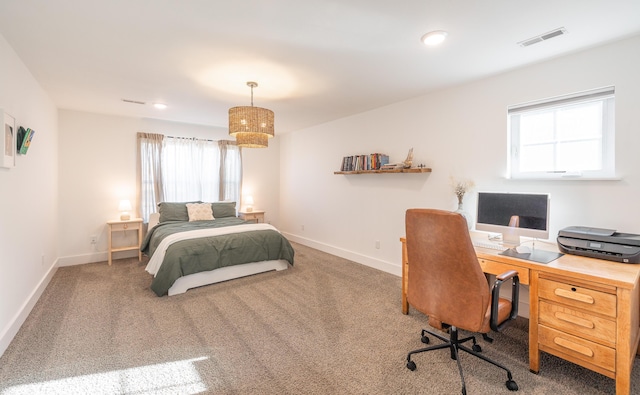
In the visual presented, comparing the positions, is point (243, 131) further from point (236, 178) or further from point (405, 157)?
point (236, 178)

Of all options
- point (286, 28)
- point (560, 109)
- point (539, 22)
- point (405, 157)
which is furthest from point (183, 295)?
point (560, 109)

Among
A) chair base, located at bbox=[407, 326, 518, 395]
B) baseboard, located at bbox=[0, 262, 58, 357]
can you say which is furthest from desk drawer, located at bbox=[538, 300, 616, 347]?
baseboard, located at bbox=[0, 262, 58, 357]

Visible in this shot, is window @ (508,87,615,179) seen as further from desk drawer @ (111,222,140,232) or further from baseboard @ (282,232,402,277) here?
desk drawer @ (111,222,140,232)

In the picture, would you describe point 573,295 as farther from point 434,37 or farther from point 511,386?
point 434,37

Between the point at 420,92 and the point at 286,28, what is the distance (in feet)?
6.69

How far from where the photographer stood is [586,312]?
172cm

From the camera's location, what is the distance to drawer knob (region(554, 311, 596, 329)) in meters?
1.71

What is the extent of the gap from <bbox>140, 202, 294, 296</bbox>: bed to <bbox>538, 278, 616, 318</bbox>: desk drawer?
291 centimetres

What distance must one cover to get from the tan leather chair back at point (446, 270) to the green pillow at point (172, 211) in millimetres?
4000

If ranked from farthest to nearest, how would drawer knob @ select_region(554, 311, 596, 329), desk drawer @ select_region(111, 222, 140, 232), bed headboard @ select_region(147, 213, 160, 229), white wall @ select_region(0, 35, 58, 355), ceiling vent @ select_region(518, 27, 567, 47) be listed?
1. bed headboard @ select_region(147, 213, 160, 229)
2. desk drawer @ select_region(111, 222, 140, 232)
3. white wall @ select_region(0, 35, 58, 355)
4. ceiling vent @ select_region(518, 27, 567, 47)
5. drawer knob @ select_region(554, 311, 596, 329)

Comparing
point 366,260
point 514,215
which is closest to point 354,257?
point 366,260

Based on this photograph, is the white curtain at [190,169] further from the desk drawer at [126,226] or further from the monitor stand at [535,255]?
the monitor stand at [535,255]

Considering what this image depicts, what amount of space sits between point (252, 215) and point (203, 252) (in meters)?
2.43

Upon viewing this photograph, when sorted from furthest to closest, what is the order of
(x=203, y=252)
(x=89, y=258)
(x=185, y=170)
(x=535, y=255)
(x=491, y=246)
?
(x=185, y=170) < (x=89, y=258) < (x=203, y=252) < (x=491, y=246) < (x=535, y=255)
